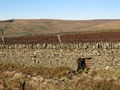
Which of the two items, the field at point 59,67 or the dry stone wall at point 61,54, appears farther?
the dry stone wall at point 61,54

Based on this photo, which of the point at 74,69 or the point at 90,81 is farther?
the point at 74,69

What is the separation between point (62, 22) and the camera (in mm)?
141625

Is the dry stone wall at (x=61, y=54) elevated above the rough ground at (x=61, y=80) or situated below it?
above

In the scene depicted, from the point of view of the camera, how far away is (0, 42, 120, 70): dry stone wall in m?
14.6

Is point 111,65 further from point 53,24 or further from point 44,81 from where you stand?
point 53,24

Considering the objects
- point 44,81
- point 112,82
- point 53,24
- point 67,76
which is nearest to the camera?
point 112,82

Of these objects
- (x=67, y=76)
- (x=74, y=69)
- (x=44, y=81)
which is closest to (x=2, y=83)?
(x=44, y=81)

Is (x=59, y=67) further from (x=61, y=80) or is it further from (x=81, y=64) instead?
(x=61, y=80)

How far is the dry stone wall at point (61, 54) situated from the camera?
576 inches

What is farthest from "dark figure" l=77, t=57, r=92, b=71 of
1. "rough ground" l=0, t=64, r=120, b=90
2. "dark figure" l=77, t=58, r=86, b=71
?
"rough ground" l=0, t=64, r=120, b=90

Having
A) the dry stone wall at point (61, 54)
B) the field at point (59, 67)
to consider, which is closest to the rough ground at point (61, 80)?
the field at point (59, 67)

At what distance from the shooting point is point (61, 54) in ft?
54.2

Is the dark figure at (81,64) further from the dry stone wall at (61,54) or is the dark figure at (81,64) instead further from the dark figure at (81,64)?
the dry stone wall at (61,54)

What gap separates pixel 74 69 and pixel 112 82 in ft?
12.4
